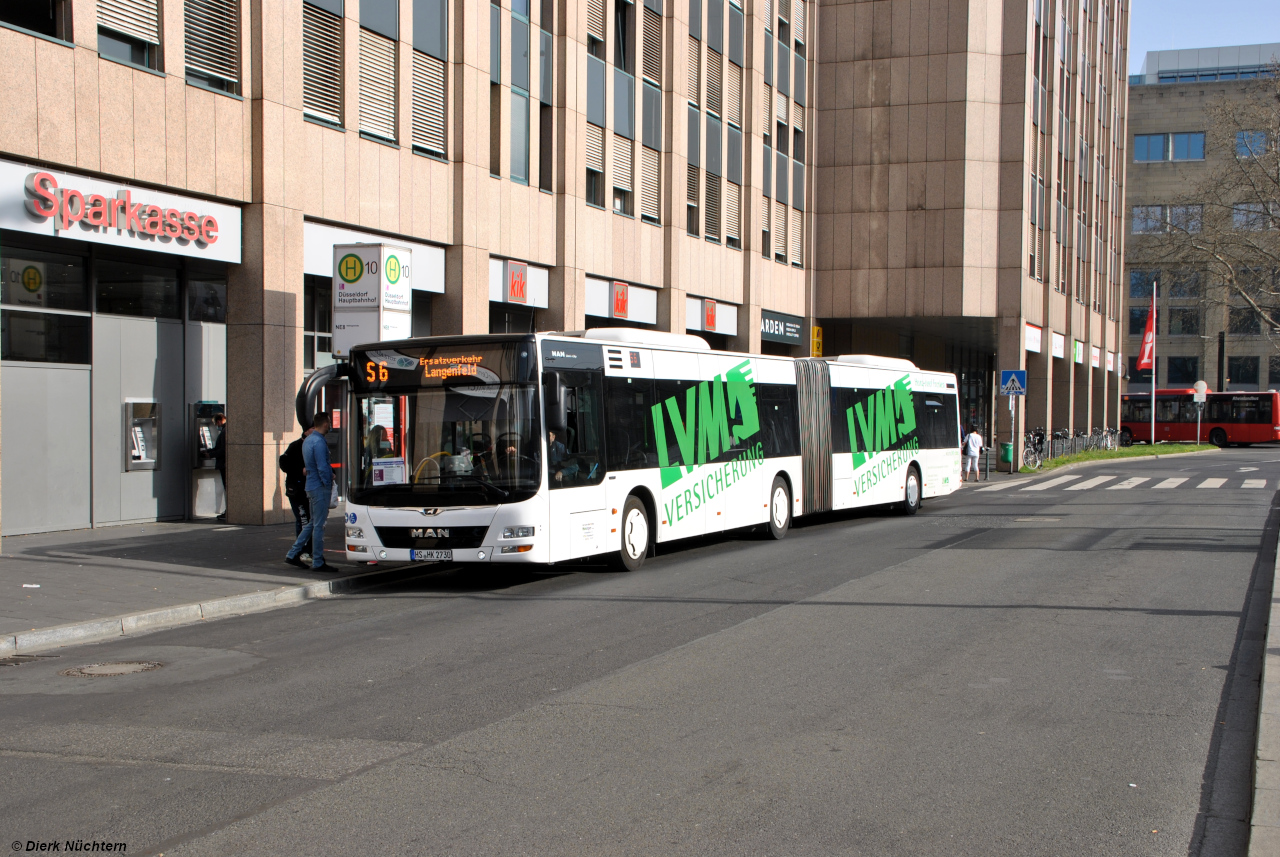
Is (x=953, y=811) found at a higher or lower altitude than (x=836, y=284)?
lower

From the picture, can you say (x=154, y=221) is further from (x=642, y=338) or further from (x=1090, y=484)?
(x=1090, y=484)

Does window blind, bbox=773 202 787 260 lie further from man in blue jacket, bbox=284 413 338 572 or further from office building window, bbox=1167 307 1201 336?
office building window, bbox=1167 307 1201 336

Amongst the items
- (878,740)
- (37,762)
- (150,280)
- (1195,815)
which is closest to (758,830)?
(878,740)

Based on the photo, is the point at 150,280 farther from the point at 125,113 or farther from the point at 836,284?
the point at 836,284

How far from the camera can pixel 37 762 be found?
6.11 metres

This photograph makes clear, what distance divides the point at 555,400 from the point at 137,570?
5.12 m

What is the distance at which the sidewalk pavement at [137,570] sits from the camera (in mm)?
10758

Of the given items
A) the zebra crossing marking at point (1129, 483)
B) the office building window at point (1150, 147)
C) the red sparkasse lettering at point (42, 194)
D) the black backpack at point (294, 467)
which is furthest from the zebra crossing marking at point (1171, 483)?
the office building window at point (1150, 147)

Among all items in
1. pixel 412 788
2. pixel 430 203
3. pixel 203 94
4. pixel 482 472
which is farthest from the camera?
pixel 430 203

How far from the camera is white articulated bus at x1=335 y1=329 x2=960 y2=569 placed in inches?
504

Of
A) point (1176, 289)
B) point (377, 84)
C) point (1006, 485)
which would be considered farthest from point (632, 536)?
point (1176, 289)

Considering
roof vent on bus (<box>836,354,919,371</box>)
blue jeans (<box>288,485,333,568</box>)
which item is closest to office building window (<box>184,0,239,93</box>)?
blue jeans (<box>288,485,333,568</box>)

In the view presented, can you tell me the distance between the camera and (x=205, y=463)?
1891 centimetres

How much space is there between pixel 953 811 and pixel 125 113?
14674 millimetres
